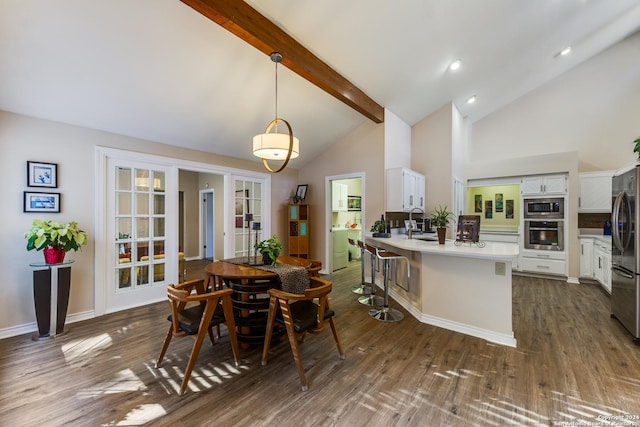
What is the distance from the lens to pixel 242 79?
11.0 ft

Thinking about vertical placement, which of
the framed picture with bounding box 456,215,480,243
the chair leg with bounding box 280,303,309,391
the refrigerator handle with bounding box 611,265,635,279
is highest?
the framed picture with bounding box 456,215,480,243

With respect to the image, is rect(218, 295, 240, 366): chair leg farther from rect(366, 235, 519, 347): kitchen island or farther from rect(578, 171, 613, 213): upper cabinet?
rect(578, 171, 613, 213): upper cabinet

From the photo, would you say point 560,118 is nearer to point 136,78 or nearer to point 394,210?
point 394,210

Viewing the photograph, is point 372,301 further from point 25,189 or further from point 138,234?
point 25,189

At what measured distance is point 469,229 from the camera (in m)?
3.15

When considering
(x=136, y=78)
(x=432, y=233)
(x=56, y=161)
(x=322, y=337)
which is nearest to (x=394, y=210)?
(x=432, y=233)

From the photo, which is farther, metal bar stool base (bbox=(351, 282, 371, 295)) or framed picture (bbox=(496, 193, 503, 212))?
framed picture (bbox=(496, 193, 503, 212))

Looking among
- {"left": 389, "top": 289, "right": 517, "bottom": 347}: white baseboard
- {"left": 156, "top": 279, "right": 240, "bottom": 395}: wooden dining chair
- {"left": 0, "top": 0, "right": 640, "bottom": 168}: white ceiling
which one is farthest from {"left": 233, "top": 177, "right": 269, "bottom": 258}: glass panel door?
{"left": 389, "top": 289, "right": 517, "bottom": 347}: white baseboard

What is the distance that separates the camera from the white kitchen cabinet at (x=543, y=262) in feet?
17.4

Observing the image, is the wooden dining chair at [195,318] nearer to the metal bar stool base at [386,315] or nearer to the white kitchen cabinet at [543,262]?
the metal bar stool base at [386,315]

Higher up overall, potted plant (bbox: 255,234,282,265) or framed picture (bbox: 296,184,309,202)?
framed picture (bbox: 296,184,309,202)

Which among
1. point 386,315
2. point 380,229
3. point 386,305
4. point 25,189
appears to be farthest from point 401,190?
point 25,189

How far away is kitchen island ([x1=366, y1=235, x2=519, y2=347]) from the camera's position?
2.76 meters

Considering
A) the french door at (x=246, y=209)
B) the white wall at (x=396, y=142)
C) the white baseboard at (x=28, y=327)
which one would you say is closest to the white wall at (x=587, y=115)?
the white wall at (x=396, y=142)
